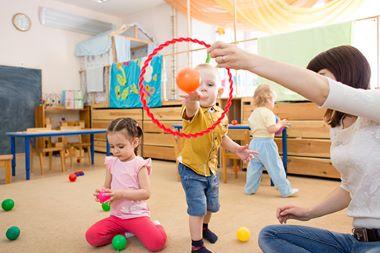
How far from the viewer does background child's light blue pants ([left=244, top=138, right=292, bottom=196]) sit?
126 inches

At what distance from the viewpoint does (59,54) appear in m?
7.16

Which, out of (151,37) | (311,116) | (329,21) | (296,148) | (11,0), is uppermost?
(11,0)

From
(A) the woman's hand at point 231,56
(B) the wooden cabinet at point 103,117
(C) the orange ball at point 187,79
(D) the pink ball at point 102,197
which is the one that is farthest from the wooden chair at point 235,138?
(A) the woman's hand at point 231,56

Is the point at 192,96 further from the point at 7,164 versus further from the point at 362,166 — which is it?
the point at 7,164

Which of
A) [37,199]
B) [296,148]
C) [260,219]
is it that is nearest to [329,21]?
[296,148]

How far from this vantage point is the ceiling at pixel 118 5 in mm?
6984

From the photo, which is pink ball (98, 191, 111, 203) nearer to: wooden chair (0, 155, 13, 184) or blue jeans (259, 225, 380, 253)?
blue jeans (259, 225, 380, 253)

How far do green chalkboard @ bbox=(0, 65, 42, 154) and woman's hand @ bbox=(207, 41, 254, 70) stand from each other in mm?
6417

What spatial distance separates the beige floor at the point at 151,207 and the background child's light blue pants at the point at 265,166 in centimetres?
12

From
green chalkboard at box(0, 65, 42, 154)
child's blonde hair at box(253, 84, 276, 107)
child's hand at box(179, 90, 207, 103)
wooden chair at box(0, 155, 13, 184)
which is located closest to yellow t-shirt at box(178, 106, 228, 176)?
child's hand at box(179, 90, 207, 103)

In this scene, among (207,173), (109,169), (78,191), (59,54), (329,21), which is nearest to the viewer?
(207,173)

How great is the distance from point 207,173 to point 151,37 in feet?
19.6

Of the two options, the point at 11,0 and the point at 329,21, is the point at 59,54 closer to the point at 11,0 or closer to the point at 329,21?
the point at 11,0

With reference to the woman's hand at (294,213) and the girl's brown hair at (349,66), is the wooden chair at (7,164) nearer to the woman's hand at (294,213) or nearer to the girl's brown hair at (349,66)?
the woman's hand at (294,213)
